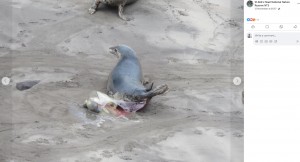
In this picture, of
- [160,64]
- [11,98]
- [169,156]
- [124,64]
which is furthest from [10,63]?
[169,156]

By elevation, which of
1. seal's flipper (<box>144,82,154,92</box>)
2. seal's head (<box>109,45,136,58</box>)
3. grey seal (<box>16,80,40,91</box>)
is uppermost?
seal's head (<box>109,45,136,58</box>)

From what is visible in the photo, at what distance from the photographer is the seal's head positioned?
3.70 meters

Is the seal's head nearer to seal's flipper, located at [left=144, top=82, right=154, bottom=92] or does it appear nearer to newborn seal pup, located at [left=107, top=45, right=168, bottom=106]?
newborn seal pup, located at [left=107, top=45, right=168, bottom=106]

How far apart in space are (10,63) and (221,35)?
1497mm

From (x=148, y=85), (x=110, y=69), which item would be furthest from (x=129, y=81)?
(x=110, y=69)

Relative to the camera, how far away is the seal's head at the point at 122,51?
370 centimetres

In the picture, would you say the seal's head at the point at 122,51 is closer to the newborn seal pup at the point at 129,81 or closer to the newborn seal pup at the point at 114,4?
the newborn seal pup at the point at 129,81

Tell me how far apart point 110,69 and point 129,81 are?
0.29 metres

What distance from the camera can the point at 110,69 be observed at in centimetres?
374

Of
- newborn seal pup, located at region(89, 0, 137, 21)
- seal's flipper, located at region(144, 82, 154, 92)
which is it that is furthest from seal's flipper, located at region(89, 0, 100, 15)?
seal's flipper, located at region(144, 82, 154, 92)

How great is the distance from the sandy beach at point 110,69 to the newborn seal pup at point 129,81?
3.6 inches

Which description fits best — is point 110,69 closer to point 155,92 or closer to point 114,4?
point 155,92
